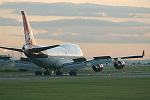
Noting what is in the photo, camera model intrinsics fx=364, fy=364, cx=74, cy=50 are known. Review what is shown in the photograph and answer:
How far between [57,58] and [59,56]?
1.23m

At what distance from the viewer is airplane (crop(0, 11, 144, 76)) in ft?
191

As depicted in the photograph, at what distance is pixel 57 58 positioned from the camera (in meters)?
69.5

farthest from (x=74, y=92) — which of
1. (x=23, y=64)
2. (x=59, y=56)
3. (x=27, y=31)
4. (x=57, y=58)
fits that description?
(x=59, y=56)

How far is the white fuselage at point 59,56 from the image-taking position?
212 feet

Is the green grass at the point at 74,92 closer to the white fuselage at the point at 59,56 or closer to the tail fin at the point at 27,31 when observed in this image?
the tail fin at the point at 27,31

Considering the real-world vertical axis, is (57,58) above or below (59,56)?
below

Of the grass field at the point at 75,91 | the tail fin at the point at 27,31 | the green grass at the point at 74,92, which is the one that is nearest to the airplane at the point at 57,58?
the tail fin at the point at 27,31

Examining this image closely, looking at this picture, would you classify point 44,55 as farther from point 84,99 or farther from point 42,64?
point 84,99

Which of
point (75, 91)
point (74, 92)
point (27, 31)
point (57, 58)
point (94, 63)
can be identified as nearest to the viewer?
point (74, 92)

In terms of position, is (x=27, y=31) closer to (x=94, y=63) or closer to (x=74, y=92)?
(x=94, y=63)

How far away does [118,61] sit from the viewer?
66.9 m

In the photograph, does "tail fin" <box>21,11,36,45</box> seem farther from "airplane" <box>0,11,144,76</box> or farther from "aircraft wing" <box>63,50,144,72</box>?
"aircraft wing" <box>63,50,144,72</box>

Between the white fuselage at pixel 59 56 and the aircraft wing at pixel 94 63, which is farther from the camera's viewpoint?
the white fuselage at pixel 59 56

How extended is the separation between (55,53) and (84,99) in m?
45.7
